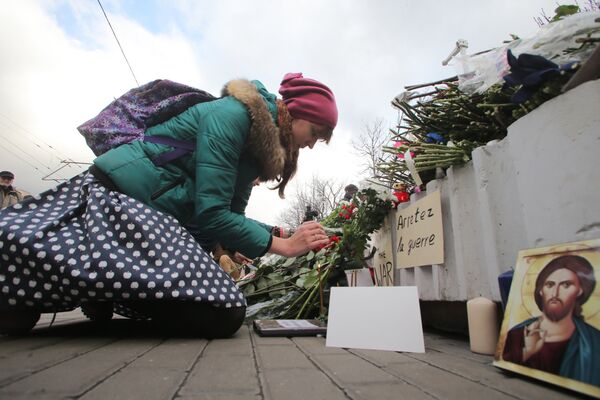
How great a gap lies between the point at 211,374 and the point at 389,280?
1.34 m

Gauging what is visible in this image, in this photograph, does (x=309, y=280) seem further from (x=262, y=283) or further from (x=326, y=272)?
(x=262, y=283)

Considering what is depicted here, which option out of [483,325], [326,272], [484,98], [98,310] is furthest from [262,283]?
[484,98]

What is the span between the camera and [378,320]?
1.21 metres

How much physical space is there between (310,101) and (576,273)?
1235mm

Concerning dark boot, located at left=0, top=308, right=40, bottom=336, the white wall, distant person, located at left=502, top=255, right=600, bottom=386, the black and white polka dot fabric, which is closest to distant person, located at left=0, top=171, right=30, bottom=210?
dark boot, located at left=0, top=308, right=40, bottom=336

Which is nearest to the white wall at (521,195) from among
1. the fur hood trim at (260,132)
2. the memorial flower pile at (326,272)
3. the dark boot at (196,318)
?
the memorial flower pile at (326,272)

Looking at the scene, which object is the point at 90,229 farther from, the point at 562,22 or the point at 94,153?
the point at 562,22

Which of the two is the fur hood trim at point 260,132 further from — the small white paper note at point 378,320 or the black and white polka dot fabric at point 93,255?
the small white paper note at point 378,320

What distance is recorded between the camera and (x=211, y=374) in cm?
79

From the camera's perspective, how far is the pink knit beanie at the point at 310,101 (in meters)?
1.62

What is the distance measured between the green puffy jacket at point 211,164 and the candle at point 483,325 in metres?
0.80

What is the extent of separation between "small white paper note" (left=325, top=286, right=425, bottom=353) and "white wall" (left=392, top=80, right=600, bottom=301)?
9.2 inches

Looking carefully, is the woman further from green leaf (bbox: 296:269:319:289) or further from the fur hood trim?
green leaf (bbox: 296:269:319:289)

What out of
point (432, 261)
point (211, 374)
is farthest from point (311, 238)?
point (211, 374)
